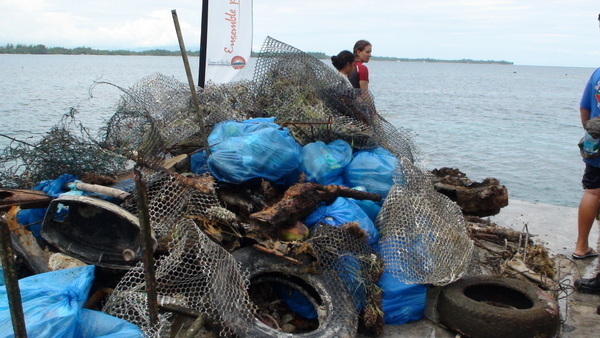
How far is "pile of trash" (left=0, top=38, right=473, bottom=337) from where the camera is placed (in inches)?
137

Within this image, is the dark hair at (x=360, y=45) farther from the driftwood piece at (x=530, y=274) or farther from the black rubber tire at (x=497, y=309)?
the black rubber tire at (x=497, y=309)

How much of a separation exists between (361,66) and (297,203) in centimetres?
326

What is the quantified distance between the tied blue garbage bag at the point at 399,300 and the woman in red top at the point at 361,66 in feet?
11.0

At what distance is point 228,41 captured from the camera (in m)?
7.25

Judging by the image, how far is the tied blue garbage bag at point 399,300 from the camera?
3.90 meters

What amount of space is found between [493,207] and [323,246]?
9.38 feet

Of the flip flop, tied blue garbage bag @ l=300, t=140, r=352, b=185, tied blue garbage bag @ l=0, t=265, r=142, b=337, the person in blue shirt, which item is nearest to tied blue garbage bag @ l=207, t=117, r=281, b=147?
tied blue garbage bag @ l=300, t=140, r=352, b=185

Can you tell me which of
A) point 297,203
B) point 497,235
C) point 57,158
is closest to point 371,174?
point 297,203

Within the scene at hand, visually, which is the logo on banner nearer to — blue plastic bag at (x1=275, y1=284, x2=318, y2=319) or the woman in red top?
the woman in red top

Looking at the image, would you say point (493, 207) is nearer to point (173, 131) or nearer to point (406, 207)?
point (406, 207)

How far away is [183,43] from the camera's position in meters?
4.50

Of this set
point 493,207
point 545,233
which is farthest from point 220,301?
point 545,233

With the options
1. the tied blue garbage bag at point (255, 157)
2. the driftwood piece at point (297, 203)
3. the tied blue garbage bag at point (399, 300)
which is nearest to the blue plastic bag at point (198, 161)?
the tied blue garbage bag at point (255, 157)

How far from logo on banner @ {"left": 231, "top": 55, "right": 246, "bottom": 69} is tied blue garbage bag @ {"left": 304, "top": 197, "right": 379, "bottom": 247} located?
3.71 m
